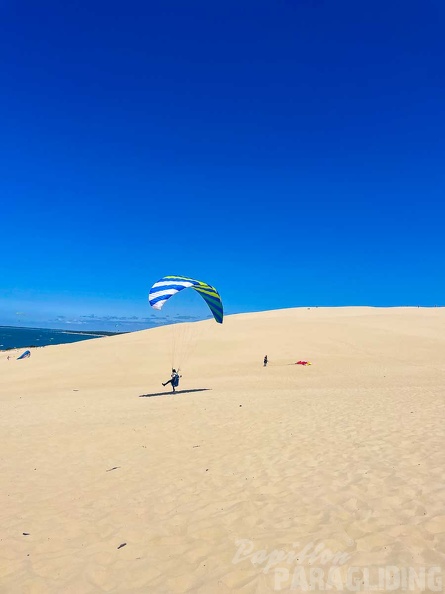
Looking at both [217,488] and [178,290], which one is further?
[178,290]

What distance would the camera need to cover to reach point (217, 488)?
7461 millimetres

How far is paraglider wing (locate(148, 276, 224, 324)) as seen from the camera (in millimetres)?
17812

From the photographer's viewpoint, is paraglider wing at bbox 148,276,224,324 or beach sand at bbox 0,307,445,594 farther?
paraglider wing at bbox 148,276,224,324

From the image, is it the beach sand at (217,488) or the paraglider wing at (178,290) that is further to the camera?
the paraglider wing at (178,290)

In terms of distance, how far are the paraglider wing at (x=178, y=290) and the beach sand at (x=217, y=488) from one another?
4.50m

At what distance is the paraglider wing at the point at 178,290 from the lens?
17.8 m

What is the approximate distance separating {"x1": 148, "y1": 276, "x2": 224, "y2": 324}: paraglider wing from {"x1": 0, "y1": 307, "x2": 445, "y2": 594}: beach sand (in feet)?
14.8

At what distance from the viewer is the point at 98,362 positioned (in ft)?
119

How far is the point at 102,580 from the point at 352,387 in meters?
17.5

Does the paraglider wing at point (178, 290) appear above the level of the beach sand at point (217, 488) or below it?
above

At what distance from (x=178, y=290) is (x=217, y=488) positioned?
38.3 feet

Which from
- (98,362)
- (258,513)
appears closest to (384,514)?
(258,513)

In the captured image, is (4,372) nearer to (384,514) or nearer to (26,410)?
(26,410)

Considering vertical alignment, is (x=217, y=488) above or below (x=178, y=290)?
below
